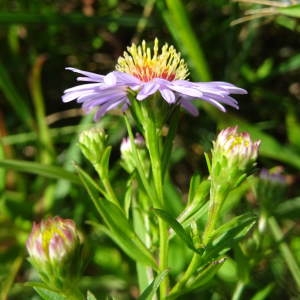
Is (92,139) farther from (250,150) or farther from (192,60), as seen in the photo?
(192,60)

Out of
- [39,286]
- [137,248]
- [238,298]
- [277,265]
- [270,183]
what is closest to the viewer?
[39,286]

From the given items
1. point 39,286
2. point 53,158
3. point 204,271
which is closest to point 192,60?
point 53,158

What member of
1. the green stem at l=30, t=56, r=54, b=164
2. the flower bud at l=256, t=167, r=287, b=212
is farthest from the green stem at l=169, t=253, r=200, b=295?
the green stem at l=30, t=56, r=54, b=164

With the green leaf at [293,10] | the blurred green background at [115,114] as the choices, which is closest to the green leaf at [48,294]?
the blurred green background at [115,114]

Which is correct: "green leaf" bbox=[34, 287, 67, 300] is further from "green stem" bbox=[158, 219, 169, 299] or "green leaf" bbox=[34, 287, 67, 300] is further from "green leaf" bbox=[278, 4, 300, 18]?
"green leaf" bbox=[278, 4, 300, 18]

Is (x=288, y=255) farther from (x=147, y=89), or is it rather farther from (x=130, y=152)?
(x=147, y=89)

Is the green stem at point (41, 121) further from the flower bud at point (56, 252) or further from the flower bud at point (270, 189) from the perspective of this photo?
the flower bud at point (56, 252)
